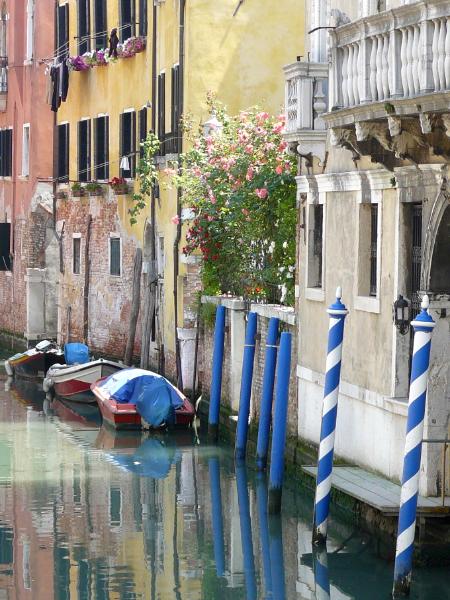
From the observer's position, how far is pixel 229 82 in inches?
802

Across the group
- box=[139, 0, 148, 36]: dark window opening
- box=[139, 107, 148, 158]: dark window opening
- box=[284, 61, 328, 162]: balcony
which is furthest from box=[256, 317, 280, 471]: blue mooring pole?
box=[139, 0, 148, 36]: dark window opening

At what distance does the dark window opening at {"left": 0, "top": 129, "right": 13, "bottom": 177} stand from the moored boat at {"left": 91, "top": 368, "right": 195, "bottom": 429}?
516 inches

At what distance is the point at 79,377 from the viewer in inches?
873

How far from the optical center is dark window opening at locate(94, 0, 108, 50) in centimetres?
2527

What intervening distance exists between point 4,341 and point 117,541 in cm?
1953

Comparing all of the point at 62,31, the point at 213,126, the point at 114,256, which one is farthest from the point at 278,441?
the point at 62,31

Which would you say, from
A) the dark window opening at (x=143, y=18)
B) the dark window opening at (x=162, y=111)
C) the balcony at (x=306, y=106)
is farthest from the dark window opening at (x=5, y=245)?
the balcony at (x=306, y=106)

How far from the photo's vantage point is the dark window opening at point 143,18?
23031 mm

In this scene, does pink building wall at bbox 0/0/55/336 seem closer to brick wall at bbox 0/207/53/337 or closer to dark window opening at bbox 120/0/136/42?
brick wall at bbox 0/207/53/337

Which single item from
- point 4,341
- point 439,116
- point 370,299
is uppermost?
point 439,116

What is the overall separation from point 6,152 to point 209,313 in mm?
14068

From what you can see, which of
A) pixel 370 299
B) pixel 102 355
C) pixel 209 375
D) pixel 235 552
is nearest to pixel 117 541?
pixel 235 552

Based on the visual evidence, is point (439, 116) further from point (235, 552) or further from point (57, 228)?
point (57, 228)

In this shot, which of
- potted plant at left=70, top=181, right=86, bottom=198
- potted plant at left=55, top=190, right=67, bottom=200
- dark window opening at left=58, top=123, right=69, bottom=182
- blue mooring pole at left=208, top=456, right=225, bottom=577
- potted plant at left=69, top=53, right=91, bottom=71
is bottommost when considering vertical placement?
blue mooring pole at left=208, top=456, right=225, bottom=577
